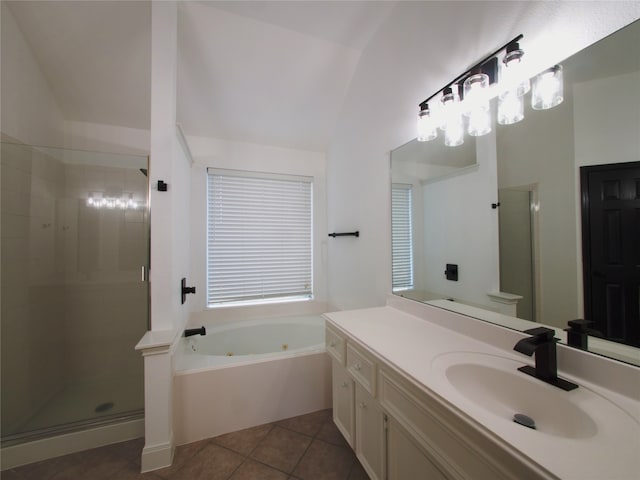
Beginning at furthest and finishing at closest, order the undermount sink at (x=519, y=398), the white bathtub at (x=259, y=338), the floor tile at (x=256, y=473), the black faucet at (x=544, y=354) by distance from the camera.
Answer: the white bathtub at (x=259, y=338) → the floor tile at (x=256, y=473) → the black faucet at (x=544, y=354) → the undermount sink at (x=519, y=398)

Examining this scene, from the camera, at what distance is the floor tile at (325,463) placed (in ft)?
4.15

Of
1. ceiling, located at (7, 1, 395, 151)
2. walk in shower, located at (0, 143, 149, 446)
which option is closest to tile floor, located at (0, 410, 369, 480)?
walk in shower, located at (0, 143, 149, 446)

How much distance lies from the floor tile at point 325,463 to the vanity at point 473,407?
21 centimetres

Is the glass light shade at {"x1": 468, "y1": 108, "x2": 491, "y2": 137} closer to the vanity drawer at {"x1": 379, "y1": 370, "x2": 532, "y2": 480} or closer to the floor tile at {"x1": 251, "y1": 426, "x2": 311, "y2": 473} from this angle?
the vanity drawer at {"x1": 379, "y1": 370, "x2": 532, "y2": 480}

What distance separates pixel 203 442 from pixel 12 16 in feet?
9.52

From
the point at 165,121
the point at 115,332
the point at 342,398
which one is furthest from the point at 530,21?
the point at 115,332

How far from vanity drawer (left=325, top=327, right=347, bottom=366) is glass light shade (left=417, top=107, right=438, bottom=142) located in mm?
1221

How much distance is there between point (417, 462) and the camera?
79 centimetres

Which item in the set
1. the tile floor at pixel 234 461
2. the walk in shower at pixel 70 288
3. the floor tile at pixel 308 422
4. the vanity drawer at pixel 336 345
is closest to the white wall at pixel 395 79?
the vanity drawer at pixel 336 345

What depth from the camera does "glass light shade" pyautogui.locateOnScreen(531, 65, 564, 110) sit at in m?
0.81

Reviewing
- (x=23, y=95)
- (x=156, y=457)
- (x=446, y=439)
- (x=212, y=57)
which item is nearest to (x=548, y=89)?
(x=446, y=439)

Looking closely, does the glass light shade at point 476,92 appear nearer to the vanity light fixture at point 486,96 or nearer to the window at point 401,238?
the vanity light fixture at point 486,96

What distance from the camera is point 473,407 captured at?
611 millimetres

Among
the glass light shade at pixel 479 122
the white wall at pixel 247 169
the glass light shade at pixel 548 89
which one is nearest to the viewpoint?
the glass light shade at pixel 548 89
